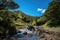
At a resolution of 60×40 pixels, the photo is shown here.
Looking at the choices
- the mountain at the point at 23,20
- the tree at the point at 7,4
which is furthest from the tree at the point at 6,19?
the mountain at the point at 23,20

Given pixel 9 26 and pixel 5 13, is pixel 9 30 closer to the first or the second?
pixel 9 26

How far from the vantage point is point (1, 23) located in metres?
38.2

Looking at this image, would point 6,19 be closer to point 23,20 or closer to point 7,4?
point 7,4

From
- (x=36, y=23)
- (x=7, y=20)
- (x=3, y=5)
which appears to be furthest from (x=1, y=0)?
(x=36, y=23)

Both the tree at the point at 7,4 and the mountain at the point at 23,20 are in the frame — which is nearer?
the tree at the point at 7,4

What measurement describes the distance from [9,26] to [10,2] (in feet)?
23.3

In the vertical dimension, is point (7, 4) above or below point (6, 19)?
above

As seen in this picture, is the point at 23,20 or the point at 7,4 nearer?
the point at 7,4

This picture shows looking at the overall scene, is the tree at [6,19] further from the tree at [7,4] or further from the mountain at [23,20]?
the mountain at [23,20]

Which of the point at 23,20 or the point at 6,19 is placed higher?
the point at 23,20

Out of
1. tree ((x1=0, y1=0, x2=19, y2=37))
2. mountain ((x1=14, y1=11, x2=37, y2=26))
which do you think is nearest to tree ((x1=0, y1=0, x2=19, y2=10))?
tree ((x1=0, y1=0, x2=19, y2=37))

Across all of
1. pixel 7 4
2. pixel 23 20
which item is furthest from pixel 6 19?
pixel 23 20

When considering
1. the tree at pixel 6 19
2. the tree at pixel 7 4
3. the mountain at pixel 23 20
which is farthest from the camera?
the mountain at pixel 23 20

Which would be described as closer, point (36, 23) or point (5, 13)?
point (5, 13)
